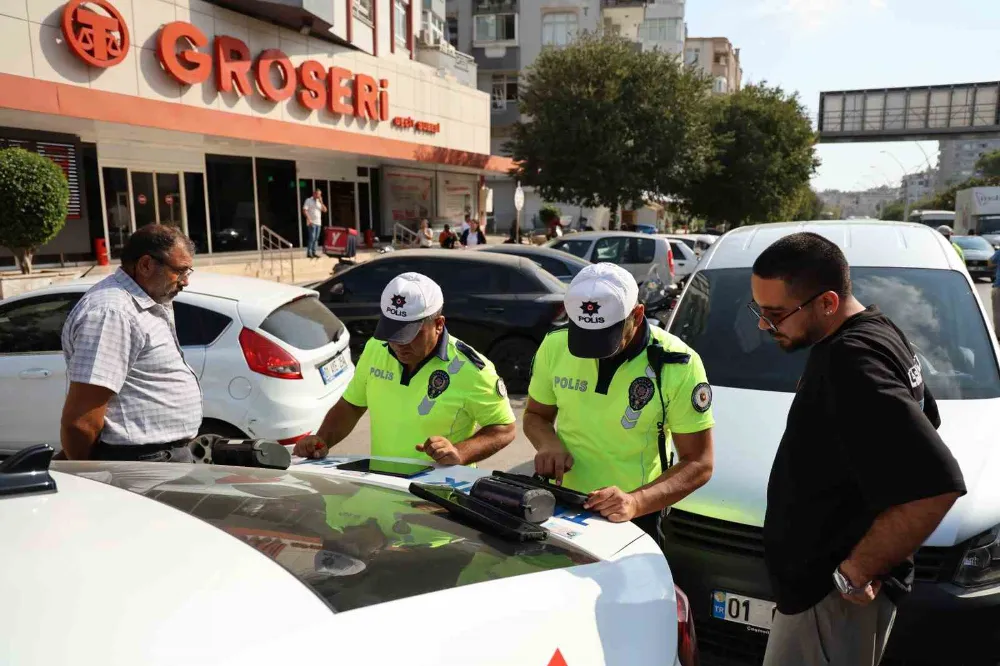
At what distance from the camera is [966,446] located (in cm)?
288

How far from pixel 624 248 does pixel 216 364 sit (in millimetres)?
9846

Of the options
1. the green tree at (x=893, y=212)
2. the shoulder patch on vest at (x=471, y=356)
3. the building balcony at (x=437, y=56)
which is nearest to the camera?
the shoulder patch on vest at (x=471, y=356)

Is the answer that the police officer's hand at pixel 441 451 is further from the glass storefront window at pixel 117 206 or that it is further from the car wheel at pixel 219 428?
the glass storefront window at pixel 117 206

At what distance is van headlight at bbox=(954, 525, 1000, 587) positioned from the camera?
96.7 inches

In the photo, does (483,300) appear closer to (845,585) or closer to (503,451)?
(503,451)

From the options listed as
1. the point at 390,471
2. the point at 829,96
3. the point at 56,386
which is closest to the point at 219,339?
the point at 56,386

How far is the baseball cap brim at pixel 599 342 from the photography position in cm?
239

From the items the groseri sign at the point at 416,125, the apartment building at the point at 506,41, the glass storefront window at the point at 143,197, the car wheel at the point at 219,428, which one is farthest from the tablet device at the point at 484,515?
the apartment building at the point at 506,41

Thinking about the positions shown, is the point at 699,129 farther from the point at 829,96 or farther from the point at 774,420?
the point at 829,96

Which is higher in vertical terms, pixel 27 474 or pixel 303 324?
pixel 27 474

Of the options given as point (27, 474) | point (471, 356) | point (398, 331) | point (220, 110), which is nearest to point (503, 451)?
point (471, 356)

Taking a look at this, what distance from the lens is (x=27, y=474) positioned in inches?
54.3

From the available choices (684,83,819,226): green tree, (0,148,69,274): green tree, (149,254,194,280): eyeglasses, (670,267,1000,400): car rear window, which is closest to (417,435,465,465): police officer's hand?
(149,254,194,280): eyeglasses

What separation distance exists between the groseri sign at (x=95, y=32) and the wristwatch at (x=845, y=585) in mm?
15505
